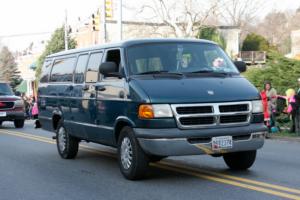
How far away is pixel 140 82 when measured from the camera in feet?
26.3

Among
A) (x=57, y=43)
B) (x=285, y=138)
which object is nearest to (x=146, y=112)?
(x=285, y=138)

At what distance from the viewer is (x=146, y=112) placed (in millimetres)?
7645

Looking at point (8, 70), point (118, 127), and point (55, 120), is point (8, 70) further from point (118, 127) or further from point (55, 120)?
point (118, 127)

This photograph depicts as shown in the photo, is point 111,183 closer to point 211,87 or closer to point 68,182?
point 68,182

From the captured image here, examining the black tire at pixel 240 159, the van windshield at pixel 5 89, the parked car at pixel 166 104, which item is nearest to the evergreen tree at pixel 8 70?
the van windshield at pixel 5 89

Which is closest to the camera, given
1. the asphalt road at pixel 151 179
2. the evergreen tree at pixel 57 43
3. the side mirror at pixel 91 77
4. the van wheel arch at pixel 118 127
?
the asphalt road at pixel 151 179

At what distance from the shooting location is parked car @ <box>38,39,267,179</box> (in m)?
7.59

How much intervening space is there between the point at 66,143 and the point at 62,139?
0.75ft

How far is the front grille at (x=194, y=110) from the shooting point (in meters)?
7.61

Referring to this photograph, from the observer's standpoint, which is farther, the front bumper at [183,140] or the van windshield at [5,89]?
the van windshield at [5,89]

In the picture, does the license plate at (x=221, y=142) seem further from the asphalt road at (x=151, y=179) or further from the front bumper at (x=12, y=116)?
the front bumper at (x=12, y=116)

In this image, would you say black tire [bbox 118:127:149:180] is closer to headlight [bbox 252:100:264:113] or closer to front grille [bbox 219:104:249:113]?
front grille [bbox 219:104:249:113]

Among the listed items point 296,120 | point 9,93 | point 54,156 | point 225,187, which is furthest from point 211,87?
point 9,93

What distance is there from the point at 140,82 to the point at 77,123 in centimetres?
262
